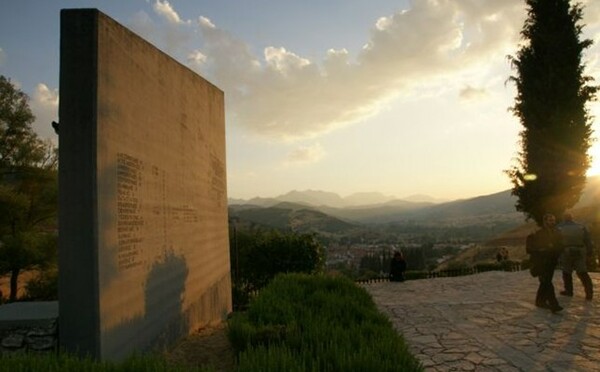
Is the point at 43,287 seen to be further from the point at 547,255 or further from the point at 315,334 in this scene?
the point at 547,255

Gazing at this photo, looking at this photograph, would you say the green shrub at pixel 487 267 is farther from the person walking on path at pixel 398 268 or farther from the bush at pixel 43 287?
the bush at pixel 43 287

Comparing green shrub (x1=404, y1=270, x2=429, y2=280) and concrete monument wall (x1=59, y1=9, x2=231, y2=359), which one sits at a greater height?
concrete monument wall (x1=59, y1=9, x2=231, y2=359)

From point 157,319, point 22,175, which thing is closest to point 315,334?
point 157,319

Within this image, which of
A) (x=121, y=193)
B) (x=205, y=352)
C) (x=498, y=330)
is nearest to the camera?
(x=121, y=193)

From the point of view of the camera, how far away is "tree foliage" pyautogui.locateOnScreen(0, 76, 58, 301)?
72.1ft

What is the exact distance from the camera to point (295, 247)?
19.5m

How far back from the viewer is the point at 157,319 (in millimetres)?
6719

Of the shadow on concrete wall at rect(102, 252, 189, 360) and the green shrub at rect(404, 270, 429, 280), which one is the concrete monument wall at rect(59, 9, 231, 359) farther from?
the green shrub at rect(404, 270, 429, 280)

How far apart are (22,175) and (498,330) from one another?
24.8 meters

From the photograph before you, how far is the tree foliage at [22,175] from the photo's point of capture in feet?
A: 72.1

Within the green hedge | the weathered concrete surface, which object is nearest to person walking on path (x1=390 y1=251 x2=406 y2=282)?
the green hedge

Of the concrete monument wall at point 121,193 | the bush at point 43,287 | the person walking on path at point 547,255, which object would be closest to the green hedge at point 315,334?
the concrete monument wall at point 121,193

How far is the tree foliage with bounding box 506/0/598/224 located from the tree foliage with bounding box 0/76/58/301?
79.6ft

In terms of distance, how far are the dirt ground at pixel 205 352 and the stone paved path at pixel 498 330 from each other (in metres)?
2.96
